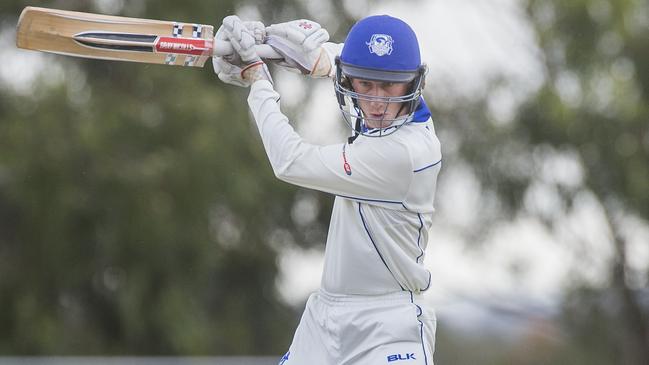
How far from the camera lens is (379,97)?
4.89m

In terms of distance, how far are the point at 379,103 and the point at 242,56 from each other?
24.7 inches

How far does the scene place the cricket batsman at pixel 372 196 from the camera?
4855 millimetres

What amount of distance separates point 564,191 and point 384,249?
1099 cm

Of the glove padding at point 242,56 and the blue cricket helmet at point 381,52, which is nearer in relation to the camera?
the blue cricket helmet at point 381,52

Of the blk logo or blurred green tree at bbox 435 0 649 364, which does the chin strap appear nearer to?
the blk logo

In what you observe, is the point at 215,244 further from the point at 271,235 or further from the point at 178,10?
the point at 178,10

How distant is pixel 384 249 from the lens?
16.1 ft

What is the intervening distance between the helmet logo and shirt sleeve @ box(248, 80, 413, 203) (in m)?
0.34

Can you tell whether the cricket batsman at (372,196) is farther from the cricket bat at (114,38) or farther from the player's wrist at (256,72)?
the cricket bat at (114,38)

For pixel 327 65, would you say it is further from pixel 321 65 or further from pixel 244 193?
pixel 244 193

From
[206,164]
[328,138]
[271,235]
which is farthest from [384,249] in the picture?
[271,235]

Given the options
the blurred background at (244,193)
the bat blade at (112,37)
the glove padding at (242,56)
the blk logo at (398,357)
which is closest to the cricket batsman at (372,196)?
the blk logo at (398,357)

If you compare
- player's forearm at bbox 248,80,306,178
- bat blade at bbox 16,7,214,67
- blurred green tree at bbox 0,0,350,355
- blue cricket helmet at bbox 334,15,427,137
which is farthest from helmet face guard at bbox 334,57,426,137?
blurred green tree at bbox 0,0,350,355

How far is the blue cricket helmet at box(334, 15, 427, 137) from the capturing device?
16.0 feet
